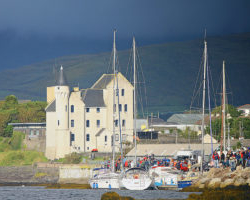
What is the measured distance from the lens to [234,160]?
71500 millimetres

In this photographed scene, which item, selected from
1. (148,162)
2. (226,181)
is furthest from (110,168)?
(226,181)

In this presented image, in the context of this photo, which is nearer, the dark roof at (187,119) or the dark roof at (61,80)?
the dark roof at (61,80)

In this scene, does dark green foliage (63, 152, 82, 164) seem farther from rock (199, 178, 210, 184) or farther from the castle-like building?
rock (199, 178, 210, 184)

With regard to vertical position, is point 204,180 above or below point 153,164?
below

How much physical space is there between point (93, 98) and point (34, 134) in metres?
14.4

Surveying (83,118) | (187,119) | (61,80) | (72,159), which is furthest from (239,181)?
(187,119)

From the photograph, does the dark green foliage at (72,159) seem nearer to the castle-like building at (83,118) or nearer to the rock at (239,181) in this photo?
the castle-like building at (83,118)

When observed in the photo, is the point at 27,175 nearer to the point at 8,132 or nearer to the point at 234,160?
the point at 8,132

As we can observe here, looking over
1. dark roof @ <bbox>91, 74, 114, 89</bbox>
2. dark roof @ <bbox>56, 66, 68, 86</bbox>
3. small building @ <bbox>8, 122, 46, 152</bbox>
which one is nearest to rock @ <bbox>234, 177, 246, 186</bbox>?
dark roof @ <bbox>56, 66, 68, 86</bbox>

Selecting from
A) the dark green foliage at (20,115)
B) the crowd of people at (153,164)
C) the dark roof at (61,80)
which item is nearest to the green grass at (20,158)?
the dark green foliage at (20,115)

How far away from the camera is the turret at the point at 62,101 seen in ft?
373

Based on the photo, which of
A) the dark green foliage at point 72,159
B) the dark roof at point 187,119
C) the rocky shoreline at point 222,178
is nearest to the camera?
the rocky shoreline at point 222,178

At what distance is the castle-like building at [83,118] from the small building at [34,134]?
4.32m

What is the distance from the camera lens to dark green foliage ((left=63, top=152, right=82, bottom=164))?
10800 cm
